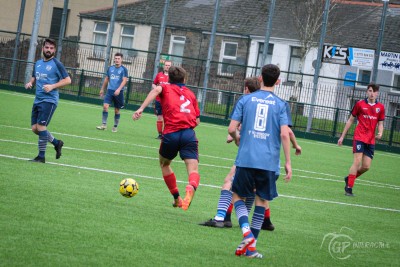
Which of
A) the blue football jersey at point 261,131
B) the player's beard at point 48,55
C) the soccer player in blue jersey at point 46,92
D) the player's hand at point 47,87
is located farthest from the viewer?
the player's beard at point 48,55

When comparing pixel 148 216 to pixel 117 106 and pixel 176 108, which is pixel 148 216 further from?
pixel 117 106

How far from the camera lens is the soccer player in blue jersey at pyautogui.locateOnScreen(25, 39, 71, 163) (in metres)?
13.0

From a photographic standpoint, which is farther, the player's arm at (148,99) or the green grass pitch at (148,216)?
the player's arm at (148,99)

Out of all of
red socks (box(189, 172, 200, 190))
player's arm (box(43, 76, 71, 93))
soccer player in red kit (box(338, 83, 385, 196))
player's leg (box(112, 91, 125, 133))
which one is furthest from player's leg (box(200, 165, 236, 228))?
player's leg (box(112, 91, 125, 133))

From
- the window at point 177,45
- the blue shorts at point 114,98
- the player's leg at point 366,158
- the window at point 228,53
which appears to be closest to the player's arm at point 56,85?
the player's leg at point 366,158

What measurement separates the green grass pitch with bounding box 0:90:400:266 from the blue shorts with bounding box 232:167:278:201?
618mm

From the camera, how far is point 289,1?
48594 mm

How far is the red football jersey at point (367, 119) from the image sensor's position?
49.9ft

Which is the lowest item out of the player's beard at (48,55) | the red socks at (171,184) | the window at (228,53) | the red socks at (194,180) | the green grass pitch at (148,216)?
the green grass pitch at (148,216)

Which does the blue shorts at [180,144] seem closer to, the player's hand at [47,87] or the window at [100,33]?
the player's hand at [47,87]

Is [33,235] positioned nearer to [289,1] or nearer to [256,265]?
[256,265]
